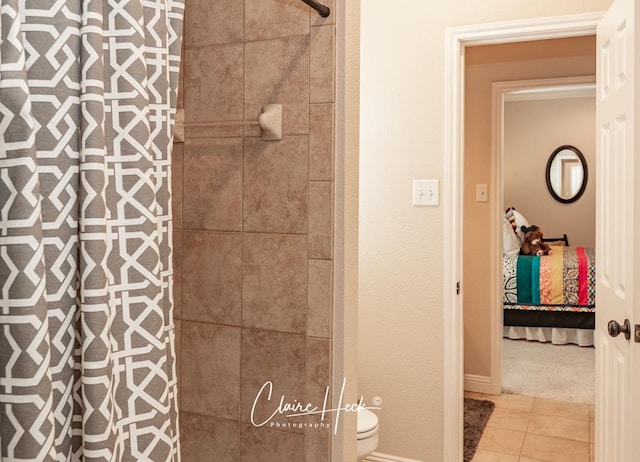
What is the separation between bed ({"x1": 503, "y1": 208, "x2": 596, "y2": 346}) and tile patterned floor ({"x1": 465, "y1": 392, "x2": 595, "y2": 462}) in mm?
1436

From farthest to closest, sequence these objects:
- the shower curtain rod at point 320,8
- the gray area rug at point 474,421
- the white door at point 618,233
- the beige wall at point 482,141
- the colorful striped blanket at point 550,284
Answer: the colorful striped blanket at point 550,284
the beige wall at point 482,141
the gray area rug at point 474,421
the white door at point 618,233
the shower curtain rod at point 320,8

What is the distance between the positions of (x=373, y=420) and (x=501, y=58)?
2844 mm

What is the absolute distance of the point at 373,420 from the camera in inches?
92.4

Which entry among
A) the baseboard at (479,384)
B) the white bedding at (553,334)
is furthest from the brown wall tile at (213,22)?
the white bedding at (553,334)

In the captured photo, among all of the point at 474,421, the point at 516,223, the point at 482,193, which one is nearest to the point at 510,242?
the point at 516,223

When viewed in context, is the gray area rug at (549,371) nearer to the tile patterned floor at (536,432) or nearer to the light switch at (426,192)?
the tile patterned floor at (536,432)

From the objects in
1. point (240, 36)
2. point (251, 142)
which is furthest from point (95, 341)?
point (240, 36)

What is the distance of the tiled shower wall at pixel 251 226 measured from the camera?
152 cm

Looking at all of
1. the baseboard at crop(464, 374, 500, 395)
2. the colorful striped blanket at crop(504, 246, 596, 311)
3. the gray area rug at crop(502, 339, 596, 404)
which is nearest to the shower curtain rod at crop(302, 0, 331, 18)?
the baseboard at crop(464, 374, 500, 395)

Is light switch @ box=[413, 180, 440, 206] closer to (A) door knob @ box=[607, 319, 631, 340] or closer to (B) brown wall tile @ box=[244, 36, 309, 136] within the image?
(A) door knob @ box=[607, 319, 631, 340]

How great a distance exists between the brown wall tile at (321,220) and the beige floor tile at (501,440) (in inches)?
85.7

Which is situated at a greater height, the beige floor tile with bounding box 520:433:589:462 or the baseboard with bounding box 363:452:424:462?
the baseboard with bounding box 363:452:424:462

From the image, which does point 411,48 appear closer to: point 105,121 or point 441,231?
point 441,231

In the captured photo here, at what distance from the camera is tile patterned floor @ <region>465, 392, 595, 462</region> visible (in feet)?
10.1
